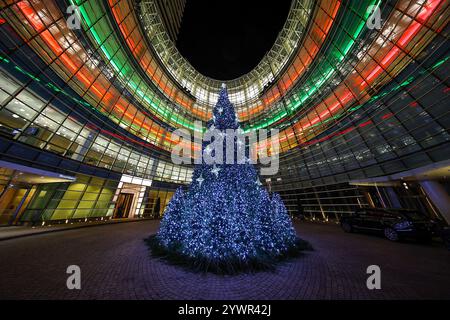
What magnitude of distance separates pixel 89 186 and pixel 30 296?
13.7 metres

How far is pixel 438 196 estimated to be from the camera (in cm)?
965

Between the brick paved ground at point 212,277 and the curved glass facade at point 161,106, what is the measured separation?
723 centimetres

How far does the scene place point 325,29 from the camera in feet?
56.0

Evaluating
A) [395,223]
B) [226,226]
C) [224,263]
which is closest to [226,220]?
[226,226]

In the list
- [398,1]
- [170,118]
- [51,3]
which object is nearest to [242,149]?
[398,1]

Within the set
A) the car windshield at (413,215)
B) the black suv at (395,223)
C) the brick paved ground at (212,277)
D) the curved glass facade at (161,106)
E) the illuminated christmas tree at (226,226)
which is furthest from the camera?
the curved glass facade at (161,106)

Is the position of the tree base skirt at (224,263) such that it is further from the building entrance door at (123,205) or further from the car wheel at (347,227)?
the building entrance door at (123,205)

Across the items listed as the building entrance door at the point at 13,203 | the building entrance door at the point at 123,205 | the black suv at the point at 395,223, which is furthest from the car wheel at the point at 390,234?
the building entrance door at the point at 13,203

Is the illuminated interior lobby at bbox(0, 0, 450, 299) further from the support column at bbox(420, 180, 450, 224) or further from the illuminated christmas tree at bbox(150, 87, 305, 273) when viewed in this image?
the illuminated christmas tree at bbox(150, 87, 305, 273)

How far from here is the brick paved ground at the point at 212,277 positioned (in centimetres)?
326

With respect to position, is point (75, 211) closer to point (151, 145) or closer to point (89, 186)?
point (89, 186)

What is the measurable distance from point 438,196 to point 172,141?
85.5ft

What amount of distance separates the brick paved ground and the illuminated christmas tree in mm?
620

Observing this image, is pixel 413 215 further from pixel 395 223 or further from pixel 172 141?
pixel 172 141
